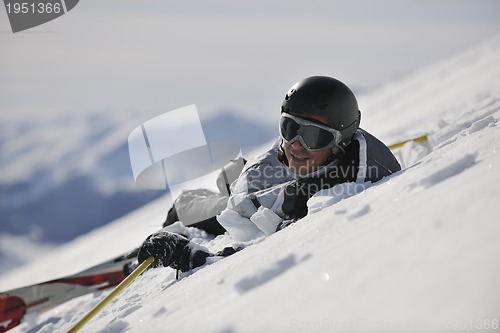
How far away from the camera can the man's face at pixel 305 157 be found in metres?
3.66

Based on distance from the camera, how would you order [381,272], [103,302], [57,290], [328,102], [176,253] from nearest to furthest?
[381,272]
[103,302]
[176,253]
[328,102]
[57,290]

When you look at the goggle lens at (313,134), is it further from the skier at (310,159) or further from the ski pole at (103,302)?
the ski pole at (103,302)

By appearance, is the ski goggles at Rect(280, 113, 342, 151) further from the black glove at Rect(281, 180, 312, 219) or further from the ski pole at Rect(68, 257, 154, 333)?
the ski pole at Rect(68, 257, 154, 333)

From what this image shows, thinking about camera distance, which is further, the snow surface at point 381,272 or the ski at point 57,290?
the ski at point 57,290

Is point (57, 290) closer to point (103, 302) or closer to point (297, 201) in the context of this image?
point (103, 302)

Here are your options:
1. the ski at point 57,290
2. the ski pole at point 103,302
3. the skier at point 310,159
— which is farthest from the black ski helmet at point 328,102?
the ski at point 57,290

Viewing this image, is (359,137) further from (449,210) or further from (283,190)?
(449,210)

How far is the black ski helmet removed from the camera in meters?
3.61

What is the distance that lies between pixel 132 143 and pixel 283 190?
81.2 inches

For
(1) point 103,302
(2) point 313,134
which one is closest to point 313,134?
(2) point 313,134

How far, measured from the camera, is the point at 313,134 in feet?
11.9

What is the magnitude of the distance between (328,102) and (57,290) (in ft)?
14.0

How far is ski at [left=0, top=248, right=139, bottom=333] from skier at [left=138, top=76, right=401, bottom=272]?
228cm

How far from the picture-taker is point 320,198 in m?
3.23
